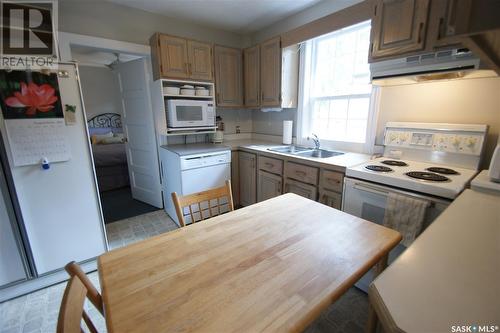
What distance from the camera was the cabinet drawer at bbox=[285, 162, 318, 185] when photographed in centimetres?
212

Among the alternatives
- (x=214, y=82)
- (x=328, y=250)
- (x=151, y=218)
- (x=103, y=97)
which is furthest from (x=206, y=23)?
(x=103, y=97)

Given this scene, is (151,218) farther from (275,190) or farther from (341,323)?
(341,323)

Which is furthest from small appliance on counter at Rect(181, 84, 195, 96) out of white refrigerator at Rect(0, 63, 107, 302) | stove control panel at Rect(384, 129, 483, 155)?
stove control panel at Rect(384, 129, 483, 155)

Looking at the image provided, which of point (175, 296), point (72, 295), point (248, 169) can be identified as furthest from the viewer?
point (248, 169)

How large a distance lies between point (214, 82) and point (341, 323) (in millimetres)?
2885

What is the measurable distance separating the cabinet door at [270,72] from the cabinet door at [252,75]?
0.26 feet

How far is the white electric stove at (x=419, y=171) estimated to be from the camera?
4.50ft

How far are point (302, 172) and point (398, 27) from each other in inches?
54.2

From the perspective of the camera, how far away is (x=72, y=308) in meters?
0.55

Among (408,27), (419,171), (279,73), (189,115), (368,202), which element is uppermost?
(408,27)

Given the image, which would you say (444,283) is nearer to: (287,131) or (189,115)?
(287,131)

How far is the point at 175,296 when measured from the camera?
690 mm

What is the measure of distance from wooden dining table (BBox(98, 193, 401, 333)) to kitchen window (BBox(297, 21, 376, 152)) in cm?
158

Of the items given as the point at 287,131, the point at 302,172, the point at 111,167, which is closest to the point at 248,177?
the point at 287,131
